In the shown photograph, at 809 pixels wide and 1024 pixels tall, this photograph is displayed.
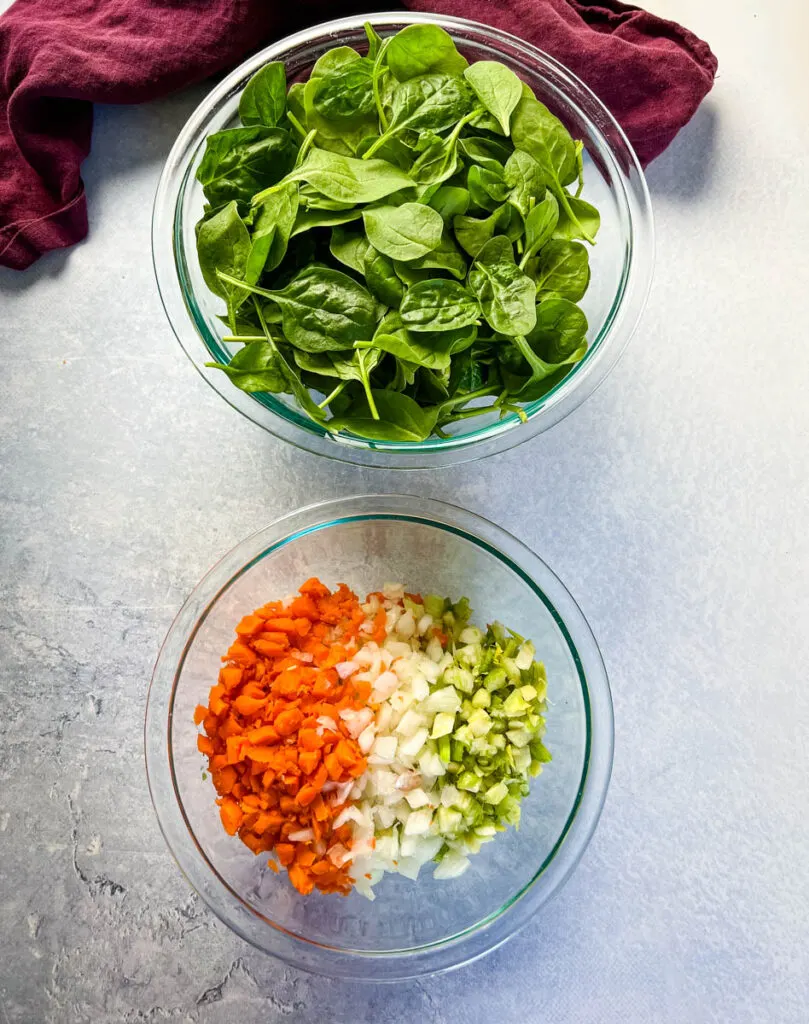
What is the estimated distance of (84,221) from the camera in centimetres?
112

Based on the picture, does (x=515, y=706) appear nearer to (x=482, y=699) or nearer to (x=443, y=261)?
(x=482, y=699)

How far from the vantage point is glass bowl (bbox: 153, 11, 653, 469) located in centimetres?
96

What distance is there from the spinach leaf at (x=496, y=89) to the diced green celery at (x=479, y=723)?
62cm

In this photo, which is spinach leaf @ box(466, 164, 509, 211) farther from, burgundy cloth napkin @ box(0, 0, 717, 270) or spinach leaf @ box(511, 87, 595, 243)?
burgundy cloth napkin @ box(0, 0, 717, 270)

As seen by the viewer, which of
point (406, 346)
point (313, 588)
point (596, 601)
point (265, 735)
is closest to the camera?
point (406, 346)

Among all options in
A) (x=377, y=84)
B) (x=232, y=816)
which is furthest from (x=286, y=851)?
(x=377, y=84)

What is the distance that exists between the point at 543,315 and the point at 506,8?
1.58 ft

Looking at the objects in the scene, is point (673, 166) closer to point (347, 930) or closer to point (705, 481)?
point (705, 481)

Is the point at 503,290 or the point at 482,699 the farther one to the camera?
the point at 482,699

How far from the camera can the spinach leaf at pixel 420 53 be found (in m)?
0.82

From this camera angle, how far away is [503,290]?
798 millimetres

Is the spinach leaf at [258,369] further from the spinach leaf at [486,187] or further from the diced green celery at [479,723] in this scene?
the diced green celery at [479,723]

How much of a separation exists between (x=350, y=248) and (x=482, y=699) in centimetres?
52

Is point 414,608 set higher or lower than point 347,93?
lower
